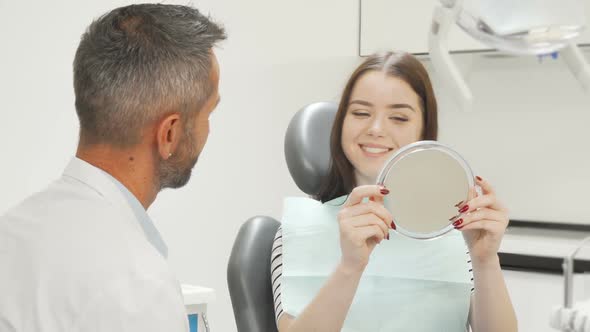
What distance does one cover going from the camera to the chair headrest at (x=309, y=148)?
175 cm

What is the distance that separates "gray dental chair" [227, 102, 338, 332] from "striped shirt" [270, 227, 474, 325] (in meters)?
0.03

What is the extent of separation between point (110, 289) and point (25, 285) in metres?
0.10

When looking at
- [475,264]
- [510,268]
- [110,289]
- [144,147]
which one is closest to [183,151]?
[144,147]

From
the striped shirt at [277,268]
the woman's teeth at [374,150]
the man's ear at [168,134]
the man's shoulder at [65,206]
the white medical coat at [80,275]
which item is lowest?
the striped shirt at [277,268]

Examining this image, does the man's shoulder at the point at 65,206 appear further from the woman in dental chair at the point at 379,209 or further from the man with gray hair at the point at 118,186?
the woman in dental chair at the point at 379,209

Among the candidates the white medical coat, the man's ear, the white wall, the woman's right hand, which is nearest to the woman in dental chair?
the woman's right hand

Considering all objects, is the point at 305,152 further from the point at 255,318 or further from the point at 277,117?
the point at 277,117

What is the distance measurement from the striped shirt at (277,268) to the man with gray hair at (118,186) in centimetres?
49

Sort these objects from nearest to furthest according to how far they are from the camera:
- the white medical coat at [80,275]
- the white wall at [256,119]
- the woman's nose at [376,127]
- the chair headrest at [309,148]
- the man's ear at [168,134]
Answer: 1. the white medical coat at [80,275]
2. the man's ear at [168,134]
3. the woman's nose at [376,127]
4. the chair headrest at [309,148]
5. the white wall at [256,119]

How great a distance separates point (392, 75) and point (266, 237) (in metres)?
0.44

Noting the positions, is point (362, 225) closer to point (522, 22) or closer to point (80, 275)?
point (522, 22)

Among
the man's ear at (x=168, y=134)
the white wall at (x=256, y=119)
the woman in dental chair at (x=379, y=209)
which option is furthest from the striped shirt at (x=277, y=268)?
the white wall at (x=256, y=119)

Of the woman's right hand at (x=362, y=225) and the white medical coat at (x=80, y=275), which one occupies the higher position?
the white medical coat at (x=80, y=275)

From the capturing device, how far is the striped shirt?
1.61 meters
